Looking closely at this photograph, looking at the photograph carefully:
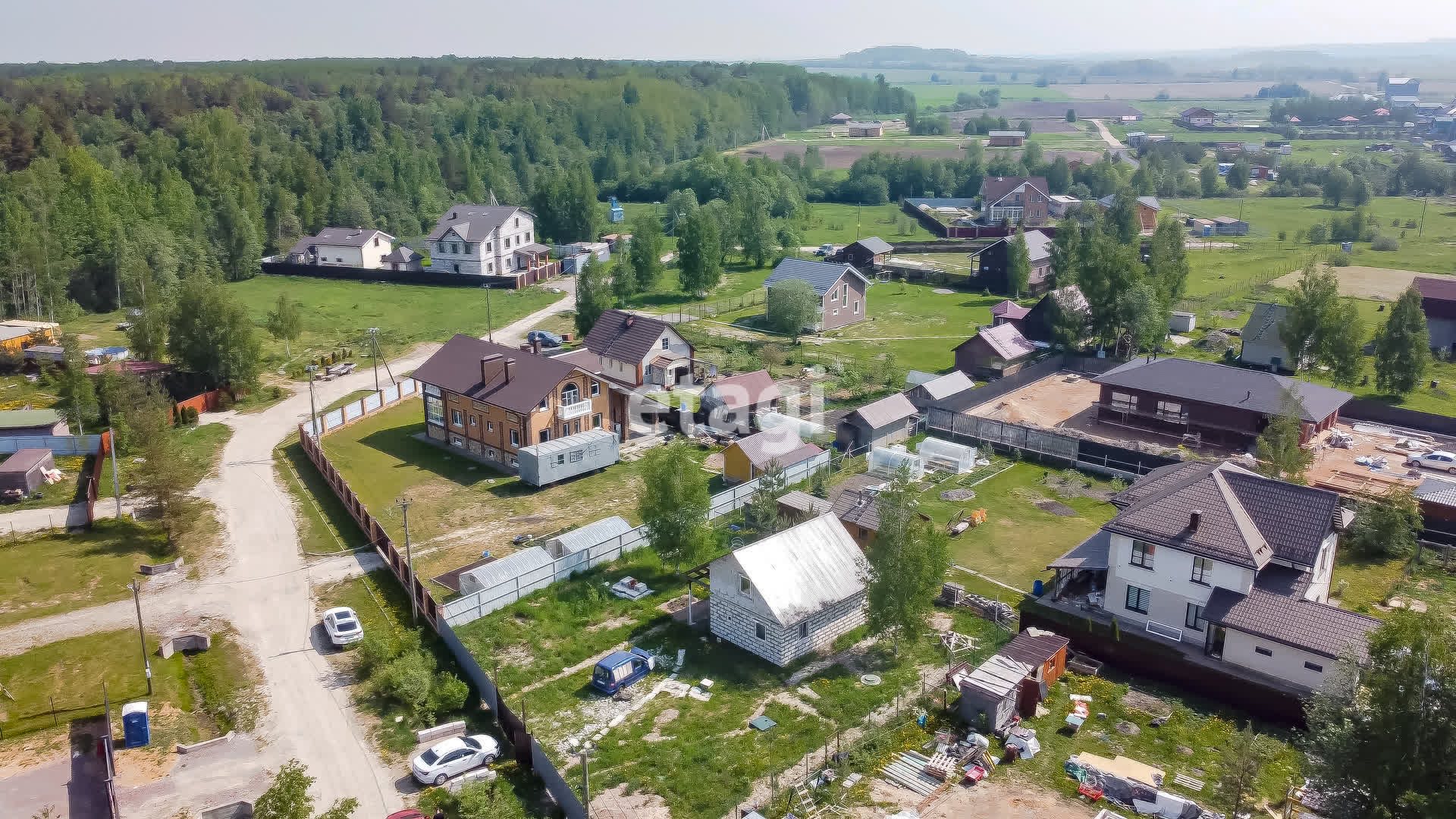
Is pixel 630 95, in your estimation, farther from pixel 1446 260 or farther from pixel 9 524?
pixel 9 524

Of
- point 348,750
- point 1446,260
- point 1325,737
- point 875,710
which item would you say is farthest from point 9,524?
point 1446,260

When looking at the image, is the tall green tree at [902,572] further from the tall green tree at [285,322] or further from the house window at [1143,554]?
the tall green tree at [285,322]

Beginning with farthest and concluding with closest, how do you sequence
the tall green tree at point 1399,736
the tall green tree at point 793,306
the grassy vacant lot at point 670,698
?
the tall green tree at point 793,306 < the grassy vacant lot at point 670,698 < the tall green tree at point 1399,736

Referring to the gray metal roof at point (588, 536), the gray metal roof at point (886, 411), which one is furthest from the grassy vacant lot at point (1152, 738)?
the gray metal roof at point (886, 411)

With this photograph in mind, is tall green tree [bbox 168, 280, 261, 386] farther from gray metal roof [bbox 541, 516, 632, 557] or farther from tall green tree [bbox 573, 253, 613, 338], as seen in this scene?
gray metal roof [bbox 541, 516, 632, 557]

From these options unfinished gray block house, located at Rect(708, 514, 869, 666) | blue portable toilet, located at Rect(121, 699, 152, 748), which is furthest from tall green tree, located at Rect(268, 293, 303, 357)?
unfinished gray block house, located at Rect(708, 514, 869, 666)
